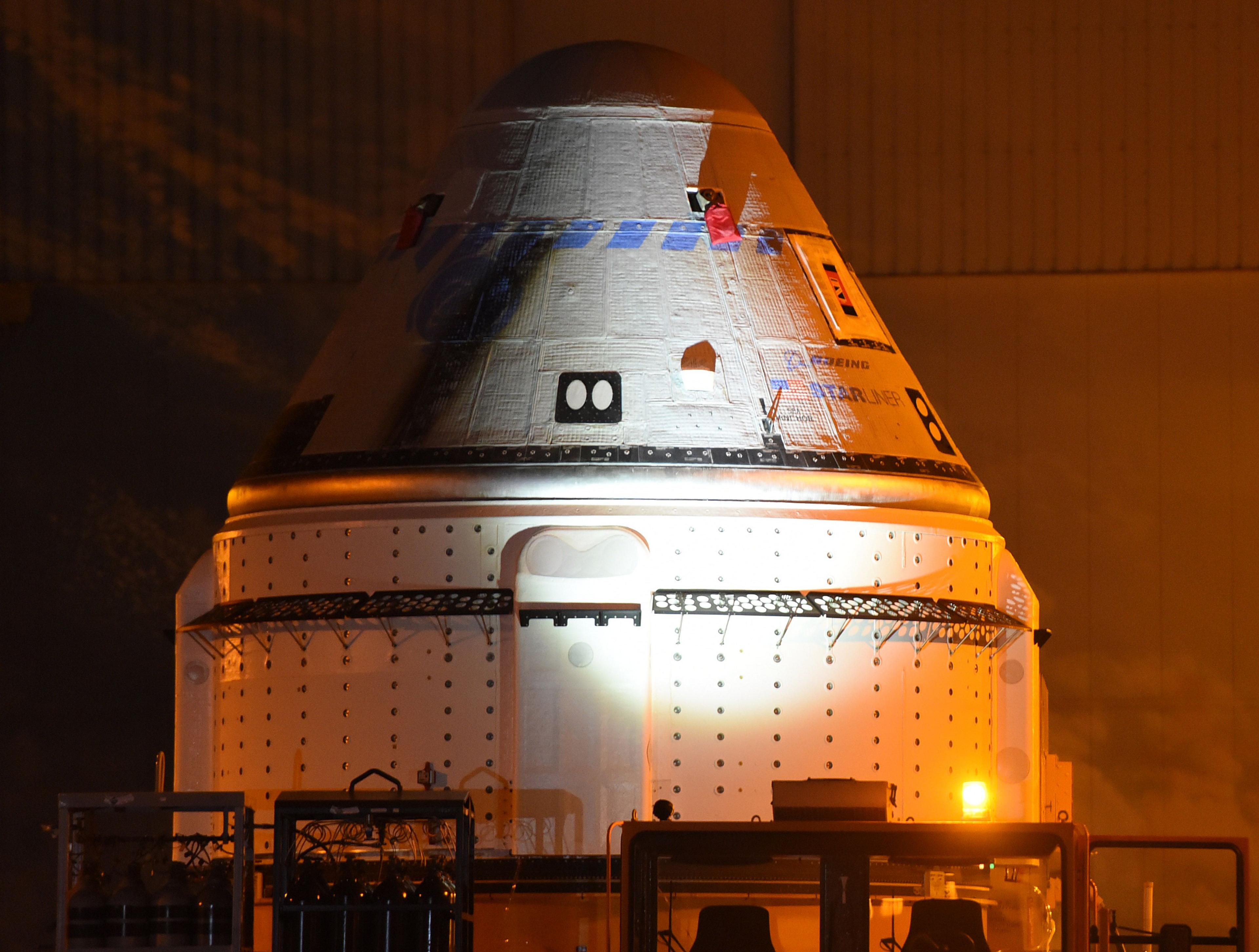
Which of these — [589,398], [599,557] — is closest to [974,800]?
[599,557]

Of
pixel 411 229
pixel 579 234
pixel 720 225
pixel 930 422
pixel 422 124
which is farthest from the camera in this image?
pixel 422 124

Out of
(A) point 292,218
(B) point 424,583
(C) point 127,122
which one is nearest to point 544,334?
(B) point 424,583

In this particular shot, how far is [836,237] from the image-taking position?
79.8 feet

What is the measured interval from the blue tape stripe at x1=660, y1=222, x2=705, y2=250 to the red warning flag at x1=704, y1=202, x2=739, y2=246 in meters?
0.09

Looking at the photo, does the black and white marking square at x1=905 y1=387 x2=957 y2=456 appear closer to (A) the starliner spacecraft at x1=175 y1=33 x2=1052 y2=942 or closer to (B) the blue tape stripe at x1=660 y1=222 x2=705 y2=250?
(A) the starliner spacecraft at x1=175 y1=33 x2=1052 y2=942

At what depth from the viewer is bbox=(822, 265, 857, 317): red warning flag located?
1761cm

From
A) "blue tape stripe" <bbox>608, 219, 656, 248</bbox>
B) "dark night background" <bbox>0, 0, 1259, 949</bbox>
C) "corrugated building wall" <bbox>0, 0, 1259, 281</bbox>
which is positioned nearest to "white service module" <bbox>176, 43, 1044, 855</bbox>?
"blue tape stripe" <bbox>608, 219, 656, 248</bbox>

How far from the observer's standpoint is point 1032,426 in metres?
23.7

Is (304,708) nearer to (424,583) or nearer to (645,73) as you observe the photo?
(424,583)

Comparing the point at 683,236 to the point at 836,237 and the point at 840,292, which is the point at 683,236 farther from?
the point at 836,237

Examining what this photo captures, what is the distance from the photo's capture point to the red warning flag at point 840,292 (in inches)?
693

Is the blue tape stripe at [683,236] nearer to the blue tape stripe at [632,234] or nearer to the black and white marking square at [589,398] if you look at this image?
the blue tape stripe at [632,234]

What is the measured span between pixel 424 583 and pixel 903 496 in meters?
4.44

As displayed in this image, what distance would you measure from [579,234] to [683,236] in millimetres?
1001
